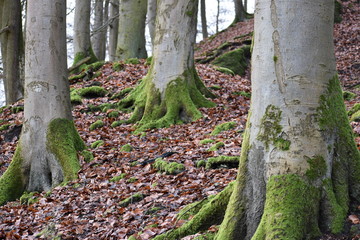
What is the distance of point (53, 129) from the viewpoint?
801 cm

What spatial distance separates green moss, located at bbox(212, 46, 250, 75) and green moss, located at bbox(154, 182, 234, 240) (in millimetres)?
12755

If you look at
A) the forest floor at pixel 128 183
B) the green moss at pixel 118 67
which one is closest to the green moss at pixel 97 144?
the forest floor at pixel 128 183

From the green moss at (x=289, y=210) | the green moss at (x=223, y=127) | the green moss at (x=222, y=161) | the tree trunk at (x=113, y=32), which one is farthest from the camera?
the tree trunk at (x=113, y=32)

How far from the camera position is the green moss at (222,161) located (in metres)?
6.20

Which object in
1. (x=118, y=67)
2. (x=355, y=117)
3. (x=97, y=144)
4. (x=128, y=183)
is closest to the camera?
(x=128, y=183)

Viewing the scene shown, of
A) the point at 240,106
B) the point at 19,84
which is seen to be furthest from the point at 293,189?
the point at 19,84

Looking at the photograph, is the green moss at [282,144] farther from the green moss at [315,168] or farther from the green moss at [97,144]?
the green moss at [97,144]

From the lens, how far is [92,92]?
12.8 meters

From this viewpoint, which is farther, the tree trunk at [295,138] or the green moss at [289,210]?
the tree trunk at [295,138]

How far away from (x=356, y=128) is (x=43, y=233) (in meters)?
4.81

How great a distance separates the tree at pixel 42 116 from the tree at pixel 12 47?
19.1 feet

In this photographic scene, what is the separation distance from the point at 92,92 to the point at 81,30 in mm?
4002

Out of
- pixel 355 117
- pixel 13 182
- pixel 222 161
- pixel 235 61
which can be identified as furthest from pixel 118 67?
pixel 222 161

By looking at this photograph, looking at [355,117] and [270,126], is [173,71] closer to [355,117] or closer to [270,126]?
[355,117]
